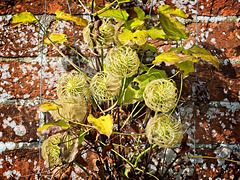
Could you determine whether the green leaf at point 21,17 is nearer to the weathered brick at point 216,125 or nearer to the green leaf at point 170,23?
the green leaf at point 170,23

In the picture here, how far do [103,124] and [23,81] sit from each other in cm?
33

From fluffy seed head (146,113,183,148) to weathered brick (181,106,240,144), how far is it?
21 centimetres

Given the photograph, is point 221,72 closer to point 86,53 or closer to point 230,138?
point 230,138

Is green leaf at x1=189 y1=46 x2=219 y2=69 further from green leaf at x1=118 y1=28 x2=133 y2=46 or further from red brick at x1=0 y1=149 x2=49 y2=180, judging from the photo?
red brick at x1=0 y1=149 x2=49 y2=180

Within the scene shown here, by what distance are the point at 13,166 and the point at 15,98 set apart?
18 centimetres

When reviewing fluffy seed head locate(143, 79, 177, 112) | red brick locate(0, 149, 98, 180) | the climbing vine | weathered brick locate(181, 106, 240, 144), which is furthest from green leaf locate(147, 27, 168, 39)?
red brick locate(0, 149, 98, 180)

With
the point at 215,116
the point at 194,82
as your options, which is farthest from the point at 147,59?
the point at 215,116

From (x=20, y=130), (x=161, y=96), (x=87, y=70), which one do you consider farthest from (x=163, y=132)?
(x=20, y=130)

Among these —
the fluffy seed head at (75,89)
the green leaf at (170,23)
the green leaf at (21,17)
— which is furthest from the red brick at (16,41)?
the green leaf at (170,23)

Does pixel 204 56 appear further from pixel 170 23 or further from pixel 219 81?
pixel 219 81

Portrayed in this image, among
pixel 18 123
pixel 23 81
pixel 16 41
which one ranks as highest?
pixel 16 41

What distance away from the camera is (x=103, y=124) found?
41 centimetres

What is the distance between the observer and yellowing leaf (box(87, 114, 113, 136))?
0.39 meters

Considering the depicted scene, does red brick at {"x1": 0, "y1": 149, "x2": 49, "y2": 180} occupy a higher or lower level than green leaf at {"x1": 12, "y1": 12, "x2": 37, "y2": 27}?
lower
